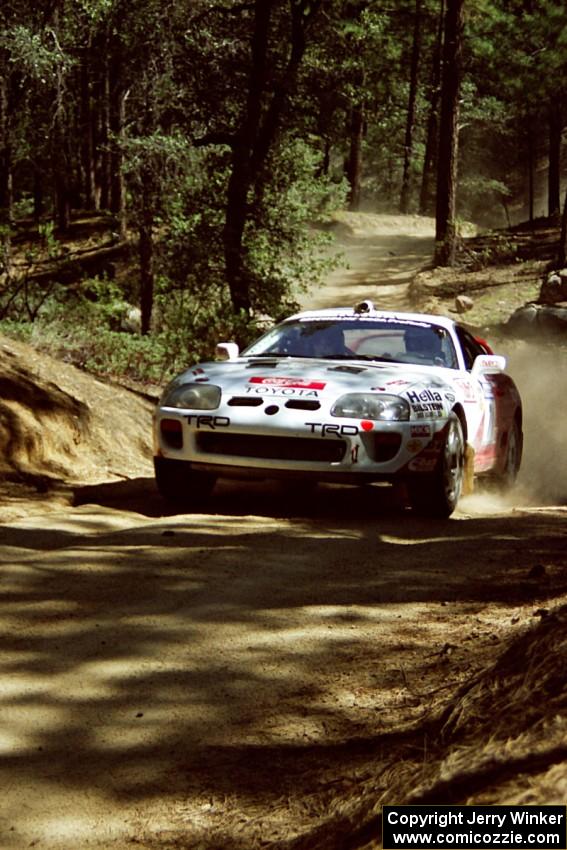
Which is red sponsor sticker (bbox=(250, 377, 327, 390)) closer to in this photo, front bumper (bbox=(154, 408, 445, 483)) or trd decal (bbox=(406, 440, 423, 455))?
front bumper (bbox=(154, 408, 445, 483))

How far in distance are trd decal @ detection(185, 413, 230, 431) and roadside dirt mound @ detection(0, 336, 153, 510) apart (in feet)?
4.33

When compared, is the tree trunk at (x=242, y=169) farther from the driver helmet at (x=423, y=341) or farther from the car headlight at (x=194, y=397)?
the car headlight at (x=194, y=397)

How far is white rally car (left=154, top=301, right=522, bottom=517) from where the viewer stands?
7281 millimetres

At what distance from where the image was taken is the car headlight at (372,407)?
288 inches

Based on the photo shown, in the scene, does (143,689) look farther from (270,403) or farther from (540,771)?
(270,403)

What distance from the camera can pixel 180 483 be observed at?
7879 mm

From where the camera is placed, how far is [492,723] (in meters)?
2.61

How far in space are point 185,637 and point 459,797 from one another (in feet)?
7.37

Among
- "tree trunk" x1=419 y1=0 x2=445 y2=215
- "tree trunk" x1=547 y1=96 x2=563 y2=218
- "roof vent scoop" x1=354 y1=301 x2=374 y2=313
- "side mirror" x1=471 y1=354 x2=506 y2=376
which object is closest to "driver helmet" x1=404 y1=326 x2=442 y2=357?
"side mirror" x1=471 y1=354 x2=506 y2=376

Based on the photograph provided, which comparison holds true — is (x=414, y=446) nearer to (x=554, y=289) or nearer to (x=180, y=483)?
(x=180, y=483)

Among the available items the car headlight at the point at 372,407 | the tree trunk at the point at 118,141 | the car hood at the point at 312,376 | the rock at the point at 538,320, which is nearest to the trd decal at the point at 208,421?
the car hood at the point at 312,376

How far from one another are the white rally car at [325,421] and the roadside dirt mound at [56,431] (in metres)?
1.21

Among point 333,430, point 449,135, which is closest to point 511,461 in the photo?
point 333,430

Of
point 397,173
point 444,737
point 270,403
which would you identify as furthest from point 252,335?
point 397,173
